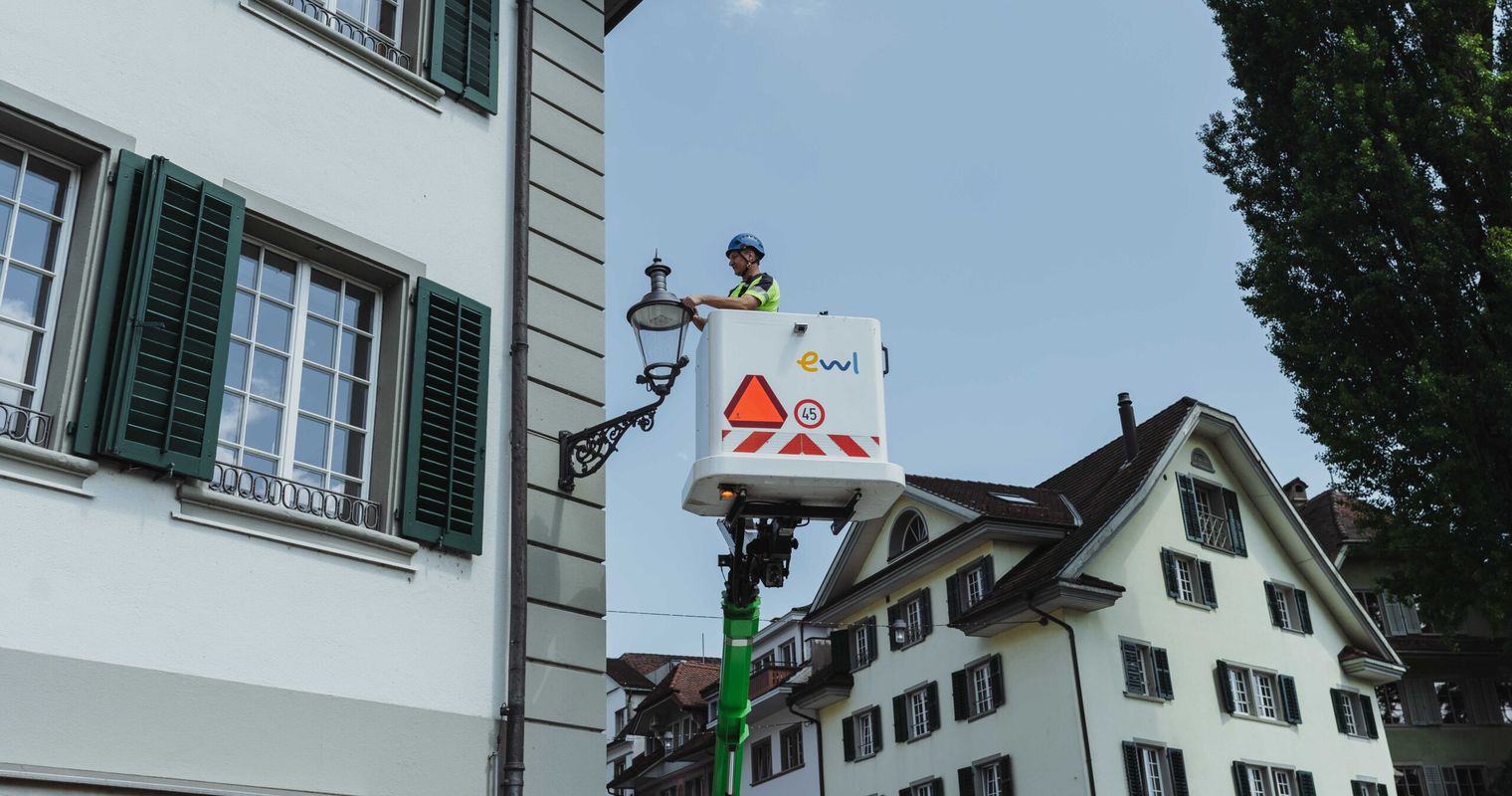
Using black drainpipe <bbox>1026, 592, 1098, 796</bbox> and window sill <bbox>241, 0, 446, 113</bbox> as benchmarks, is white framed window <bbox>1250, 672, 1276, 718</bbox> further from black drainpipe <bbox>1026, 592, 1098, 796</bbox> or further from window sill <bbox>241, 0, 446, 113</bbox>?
window sill <bbox>241, 0, 446, 113</bbox>

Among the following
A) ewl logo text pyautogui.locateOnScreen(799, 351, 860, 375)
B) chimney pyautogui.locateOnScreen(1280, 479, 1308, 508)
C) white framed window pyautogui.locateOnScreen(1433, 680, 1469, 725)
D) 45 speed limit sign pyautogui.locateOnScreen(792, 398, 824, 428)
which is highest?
chimney pyautogui.locateOnScreen(1280, 479, 1308, 508)

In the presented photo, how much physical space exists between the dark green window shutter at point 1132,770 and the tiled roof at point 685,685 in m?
22.5

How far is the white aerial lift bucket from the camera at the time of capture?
7.77 meters

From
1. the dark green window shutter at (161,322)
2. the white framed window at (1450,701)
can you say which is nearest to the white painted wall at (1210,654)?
the white framed window at (1450,701)

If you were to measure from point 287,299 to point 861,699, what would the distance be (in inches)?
1244

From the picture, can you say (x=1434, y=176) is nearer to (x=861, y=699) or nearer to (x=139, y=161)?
(x=139, y=161)

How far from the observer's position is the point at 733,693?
8.74 metres

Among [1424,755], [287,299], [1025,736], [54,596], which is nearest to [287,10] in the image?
[287,299]

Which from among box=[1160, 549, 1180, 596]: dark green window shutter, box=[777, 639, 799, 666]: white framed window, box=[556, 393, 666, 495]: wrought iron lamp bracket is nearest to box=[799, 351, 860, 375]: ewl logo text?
box=[556, 393, 666, 495]: wrought iron lamp bracket

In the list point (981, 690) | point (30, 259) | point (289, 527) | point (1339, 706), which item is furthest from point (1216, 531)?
point (30, 259)

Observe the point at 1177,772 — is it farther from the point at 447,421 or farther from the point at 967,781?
the point at 447,421

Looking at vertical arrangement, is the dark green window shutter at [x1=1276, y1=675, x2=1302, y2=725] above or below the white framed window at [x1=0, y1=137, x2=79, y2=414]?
above

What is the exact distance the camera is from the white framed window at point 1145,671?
31.0 meters

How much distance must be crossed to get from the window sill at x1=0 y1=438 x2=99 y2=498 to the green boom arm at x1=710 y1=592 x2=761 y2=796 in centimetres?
389
